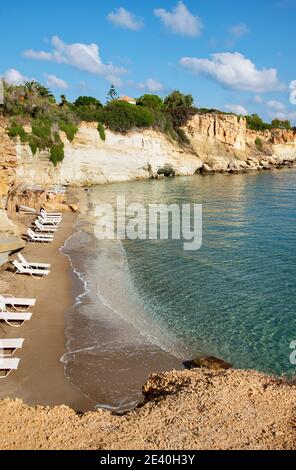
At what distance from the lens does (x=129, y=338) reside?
10.8 meters

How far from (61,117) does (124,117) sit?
11277 millimetres

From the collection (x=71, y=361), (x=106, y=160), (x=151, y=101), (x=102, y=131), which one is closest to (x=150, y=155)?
(x=102, y=131)

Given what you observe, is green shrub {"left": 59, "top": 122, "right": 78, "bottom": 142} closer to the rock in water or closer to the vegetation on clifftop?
the vegetation on clifftop

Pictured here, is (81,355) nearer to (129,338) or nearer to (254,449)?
(129,338)

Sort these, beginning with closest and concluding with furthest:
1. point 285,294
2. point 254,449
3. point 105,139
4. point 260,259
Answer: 1. point 254,449
2. point 285,294
3. point 260,259
4. point 105,139

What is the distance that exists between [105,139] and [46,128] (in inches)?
412

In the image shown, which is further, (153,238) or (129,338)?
(153,238)

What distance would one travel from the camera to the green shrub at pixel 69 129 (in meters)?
50.3

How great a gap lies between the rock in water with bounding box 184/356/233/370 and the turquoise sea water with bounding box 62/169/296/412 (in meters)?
0.40

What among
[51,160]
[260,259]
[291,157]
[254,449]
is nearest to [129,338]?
[254,449]

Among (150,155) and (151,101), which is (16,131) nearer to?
(150,155)

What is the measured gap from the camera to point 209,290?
46.8 ft

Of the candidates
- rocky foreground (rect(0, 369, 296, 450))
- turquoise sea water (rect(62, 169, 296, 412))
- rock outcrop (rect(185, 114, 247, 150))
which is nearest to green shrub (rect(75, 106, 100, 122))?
rock outcrop (rect(185, 114, 247, 150))

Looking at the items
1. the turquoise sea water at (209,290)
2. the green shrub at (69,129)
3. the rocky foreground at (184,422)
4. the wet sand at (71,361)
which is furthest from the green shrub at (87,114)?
the rocky foreground at (184,422)
